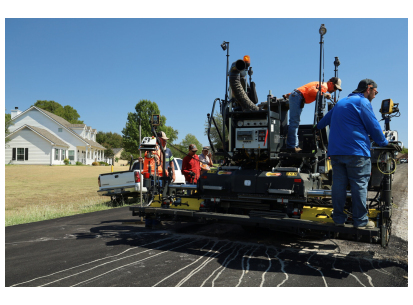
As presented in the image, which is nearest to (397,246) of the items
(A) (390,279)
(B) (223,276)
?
(A) (390,279)

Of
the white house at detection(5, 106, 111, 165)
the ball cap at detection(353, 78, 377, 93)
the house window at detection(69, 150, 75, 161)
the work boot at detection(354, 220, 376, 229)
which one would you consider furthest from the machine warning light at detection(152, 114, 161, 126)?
the house window at detection(69, 150, 75, 161)

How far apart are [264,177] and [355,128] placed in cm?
163

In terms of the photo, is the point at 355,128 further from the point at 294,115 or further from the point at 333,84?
the point at 333,84

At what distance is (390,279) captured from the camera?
4.02m

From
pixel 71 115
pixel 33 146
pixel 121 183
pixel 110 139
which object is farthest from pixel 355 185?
pixel 110 139

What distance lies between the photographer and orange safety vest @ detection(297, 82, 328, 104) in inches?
228

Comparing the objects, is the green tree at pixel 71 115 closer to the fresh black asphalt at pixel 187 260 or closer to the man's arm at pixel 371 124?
the fresh black asphalt at pixel 187 260

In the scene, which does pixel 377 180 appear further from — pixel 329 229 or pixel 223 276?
pixel 223 276

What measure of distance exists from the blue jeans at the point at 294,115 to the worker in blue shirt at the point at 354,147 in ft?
3.62

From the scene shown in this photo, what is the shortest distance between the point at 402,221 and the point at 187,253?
5.74 m

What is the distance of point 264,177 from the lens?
5500 mm

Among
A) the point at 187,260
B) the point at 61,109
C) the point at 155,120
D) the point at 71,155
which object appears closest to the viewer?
the point at 187,260

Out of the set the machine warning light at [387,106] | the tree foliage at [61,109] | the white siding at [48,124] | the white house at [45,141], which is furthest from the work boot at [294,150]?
the tree foliage at [61,109]

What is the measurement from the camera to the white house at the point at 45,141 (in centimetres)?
4122
